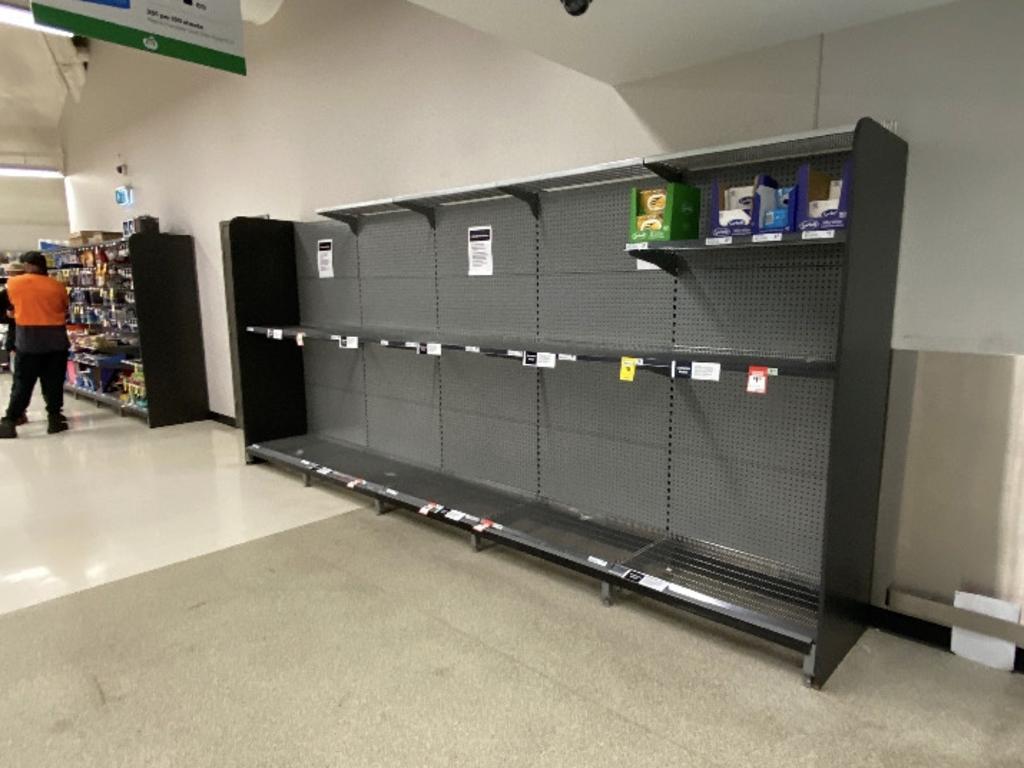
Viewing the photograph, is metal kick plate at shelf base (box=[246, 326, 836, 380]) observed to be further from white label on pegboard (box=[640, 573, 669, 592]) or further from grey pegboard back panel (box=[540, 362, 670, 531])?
white label on pegboard (box=[640, 573, 669, 592])

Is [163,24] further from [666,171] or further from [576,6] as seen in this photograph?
[666,171]

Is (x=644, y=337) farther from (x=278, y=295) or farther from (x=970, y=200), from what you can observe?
(x=278, y=295)

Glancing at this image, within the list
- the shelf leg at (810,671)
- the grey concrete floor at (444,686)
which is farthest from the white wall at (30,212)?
the shelf leg at (810,671)

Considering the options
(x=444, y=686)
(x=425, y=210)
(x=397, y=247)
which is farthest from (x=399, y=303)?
(x=444, y=686)

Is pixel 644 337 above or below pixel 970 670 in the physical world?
above

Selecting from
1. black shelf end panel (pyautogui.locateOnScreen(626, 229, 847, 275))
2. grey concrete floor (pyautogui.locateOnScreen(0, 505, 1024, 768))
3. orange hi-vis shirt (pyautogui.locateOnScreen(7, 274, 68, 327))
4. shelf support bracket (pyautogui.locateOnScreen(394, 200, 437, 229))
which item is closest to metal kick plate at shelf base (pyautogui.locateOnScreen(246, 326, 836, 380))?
black shelf end panel (pyautogui.locateOnScreen(626, 229, 847, 275))

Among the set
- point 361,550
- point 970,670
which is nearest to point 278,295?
point 361,550

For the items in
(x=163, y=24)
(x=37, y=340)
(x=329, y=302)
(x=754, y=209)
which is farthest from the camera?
(x=37, y=340)

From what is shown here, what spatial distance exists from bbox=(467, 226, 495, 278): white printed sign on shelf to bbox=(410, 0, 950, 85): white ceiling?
1.12 meters

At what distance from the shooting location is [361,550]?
3.43m

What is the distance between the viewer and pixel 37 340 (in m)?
6.33

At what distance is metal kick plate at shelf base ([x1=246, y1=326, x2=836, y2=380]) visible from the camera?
7.41ft

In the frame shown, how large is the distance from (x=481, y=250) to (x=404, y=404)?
137cm

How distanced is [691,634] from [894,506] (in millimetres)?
1010
